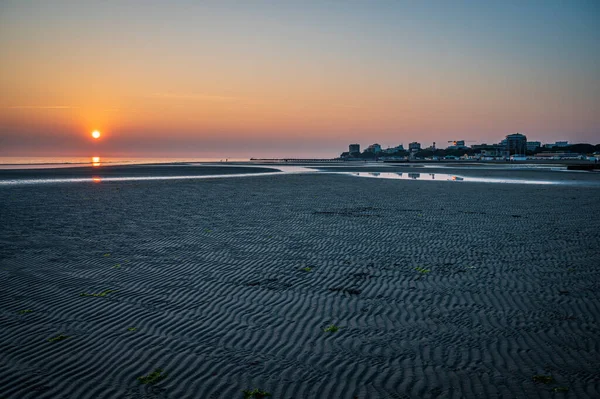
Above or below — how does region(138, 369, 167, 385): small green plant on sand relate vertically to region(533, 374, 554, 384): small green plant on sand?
above

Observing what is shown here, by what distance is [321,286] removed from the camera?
350 inches

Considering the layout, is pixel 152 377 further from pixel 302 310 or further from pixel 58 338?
pixel 302 310

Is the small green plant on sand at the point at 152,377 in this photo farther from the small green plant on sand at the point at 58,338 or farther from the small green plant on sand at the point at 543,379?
the small green plant on sand at the point at 543,379

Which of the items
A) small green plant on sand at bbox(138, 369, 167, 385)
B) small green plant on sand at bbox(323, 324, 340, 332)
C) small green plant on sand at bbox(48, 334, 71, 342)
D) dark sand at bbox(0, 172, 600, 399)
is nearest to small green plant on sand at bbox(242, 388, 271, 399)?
dark sand at bbox(0, 172, 600, 399)

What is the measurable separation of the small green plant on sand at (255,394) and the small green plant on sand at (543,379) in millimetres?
3479

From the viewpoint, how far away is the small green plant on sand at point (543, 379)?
16.6 ft

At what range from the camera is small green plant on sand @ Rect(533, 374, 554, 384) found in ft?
16.6

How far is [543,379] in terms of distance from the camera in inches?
202

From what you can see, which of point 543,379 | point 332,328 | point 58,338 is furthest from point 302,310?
point 58,338

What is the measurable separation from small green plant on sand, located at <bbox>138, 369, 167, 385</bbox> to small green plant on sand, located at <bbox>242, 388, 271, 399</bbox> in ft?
3.91

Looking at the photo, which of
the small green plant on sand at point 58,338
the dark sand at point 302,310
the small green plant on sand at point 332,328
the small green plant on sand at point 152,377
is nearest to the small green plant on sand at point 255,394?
the dark sand at point 302,310

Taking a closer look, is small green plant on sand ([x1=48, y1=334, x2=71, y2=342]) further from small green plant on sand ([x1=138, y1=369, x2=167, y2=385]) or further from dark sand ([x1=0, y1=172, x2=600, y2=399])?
small green plant on sand ([x1=138, y1=369, x2=167, y2=385])

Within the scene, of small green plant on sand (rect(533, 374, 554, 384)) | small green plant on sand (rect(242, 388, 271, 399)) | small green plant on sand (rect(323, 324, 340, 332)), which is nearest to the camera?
small green plant on sand (rect(242, 388, 271, 399))

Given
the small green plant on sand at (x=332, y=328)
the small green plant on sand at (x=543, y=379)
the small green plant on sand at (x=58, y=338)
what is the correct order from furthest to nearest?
the small green plant on sand at (x=332, y=328) < the small green plant on sand at (x=58, y=338) < the small green plant on sand at (x=543, y=379)
